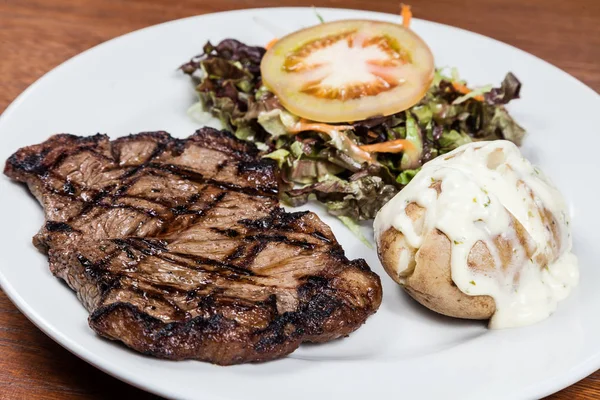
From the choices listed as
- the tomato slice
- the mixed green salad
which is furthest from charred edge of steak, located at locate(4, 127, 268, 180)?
the tomato slice

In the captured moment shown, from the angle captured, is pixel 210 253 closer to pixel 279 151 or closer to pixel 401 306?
pixel 401 306

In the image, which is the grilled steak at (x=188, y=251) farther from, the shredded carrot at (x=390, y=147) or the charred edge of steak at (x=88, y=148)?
the shredded carrot at (x=390, y=147)

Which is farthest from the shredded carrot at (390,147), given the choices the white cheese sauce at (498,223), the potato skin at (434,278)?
the potato skin at (434,278)

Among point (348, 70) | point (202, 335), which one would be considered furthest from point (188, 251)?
point (348, 70)

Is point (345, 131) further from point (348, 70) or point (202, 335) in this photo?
point (202, 335)

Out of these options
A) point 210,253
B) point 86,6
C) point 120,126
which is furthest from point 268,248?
point 86,6

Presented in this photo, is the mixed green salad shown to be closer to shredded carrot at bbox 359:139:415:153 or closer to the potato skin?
shredded carrot at bbox 359:139:415:153
